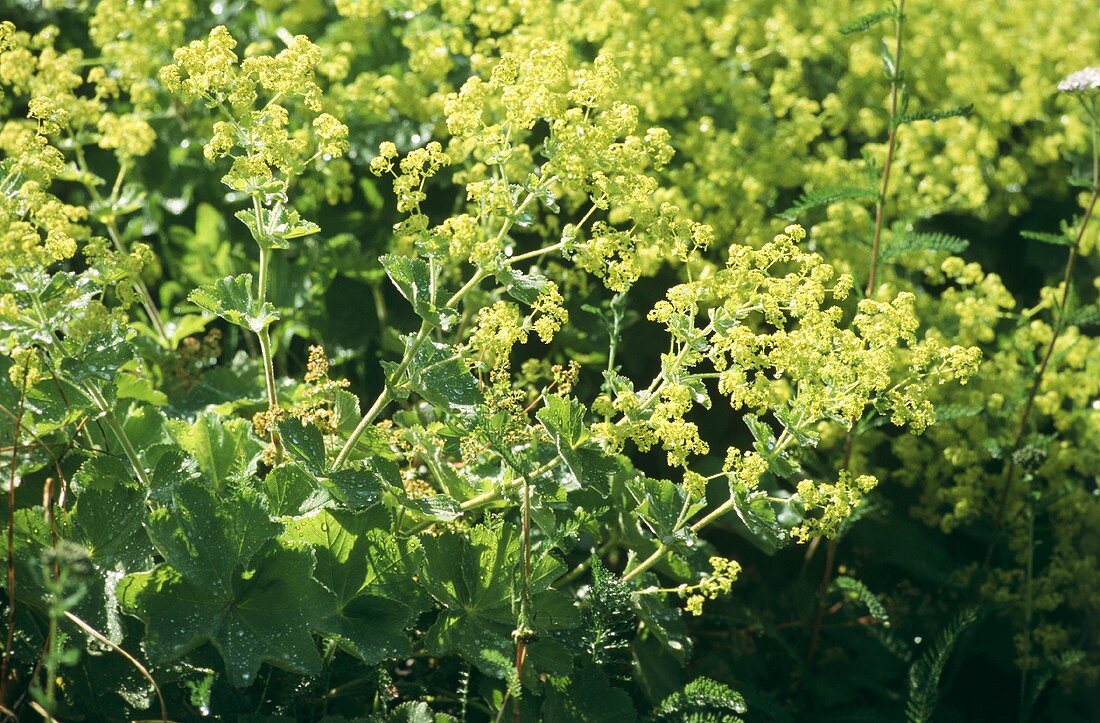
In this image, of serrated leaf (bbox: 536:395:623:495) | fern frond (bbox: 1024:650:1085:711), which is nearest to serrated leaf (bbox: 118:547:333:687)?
serrated leaf (bbox: 536:395:623:495)

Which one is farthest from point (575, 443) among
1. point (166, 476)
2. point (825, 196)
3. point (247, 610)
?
point (825, 196)

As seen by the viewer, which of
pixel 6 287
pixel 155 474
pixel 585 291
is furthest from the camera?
pixel 585 291

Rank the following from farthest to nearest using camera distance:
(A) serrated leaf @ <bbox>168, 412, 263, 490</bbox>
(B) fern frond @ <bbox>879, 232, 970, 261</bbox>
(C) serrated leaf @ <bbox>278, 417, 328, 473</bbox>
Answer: (B) fern frond @ <bbox>879, 232, 970, 261</bbox> < (A) serrated leaf @ <bbox>168, 412, 263, 490</bbox> < (C) serrated leaf @ <bbox>278, 417, 328, 473</bbox>

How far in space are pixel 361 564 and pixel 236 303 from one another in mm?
425

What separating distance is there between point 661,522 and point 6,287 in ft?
3.17

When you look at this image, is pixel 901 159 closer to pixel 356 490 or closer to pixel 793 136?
pixel 793 136

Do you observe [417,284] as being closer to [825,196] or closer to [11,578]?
[11,578]

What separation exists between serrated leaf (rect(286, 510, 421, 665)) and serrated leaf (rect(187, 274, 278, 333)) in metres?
0.31

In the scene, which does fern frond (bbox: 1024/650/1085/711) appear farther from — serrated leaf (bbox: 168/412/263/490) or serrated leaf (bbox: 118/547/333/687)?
serrated leaf (bbox: 168/412/263/490)

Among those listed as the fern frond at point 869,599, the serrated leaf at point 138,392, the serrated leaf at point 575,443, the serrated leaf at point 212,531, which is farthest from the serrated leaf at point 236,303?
the fern frond at point 869,599

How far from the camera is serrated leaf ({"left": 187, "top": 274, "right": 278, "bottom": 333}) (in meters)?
1.69

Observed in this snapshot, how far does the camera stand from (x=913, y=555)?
2.72m

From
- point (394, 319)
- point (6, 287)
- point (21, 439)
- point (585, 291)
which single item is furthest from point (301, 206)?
point (6, 287)

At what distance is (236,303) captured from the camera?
1.72 m
